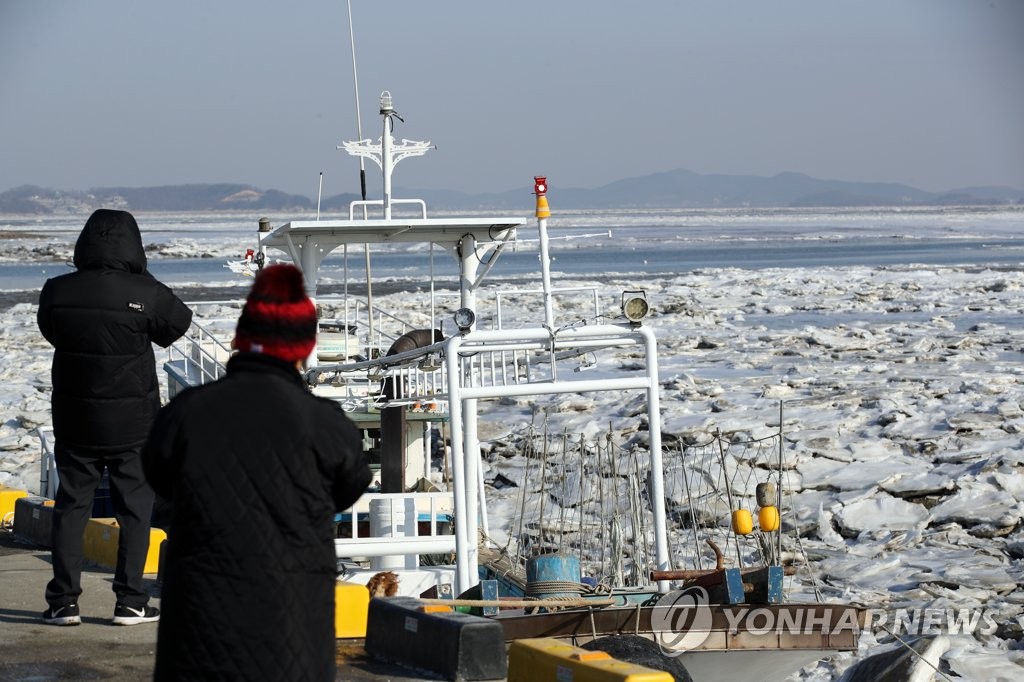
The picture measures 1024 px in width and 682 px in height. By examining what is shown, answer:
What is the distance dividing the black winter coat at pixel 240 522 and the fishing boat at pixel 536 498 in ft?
8.37

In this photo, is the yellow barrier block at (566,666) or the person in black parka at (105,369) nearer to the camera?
the yellow barrier block at (566,666)

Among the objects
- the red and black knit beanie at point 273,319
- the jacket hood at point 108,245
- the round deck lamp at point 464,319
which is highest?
the jacket hood at point 108,245

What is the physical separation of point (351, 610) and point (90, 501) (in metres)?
1.29

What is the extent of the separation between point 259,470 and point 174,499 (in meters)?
0.24

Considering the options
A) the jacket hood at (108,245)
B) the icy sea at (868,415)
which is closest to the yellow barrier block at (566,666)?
the jacket hood at (108,245)

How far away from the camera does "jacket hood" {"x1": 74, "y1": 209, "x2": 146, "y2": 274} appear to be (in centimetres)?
541

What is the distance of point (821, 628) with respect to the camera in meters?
6.20

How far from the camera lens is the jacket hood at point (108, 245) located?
5.41 m

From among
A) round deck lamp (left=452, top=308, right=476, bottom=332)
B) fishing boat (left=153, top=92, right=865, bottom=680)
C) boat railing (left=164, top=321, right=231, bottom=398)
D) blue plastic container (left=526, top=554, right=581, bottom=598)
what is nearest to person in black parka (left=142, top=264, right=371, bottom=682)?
fishing boat (left=153, top=92, right=865, bottom=680)

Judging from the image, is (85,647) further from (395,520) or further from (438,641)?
(395,520)

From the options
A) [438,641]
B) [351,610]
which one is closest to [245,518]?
[438,641]

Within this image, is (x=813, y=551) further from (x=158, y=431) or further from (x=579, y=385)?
(x=158, y=431)

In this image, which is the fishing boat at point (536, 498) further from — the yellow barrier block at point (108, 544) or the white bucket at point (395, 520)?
the yellow barrier block at point (108, 544)

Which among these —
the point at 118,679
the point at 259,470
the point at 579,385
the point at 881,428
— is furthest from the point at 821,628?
the point at 881,428
